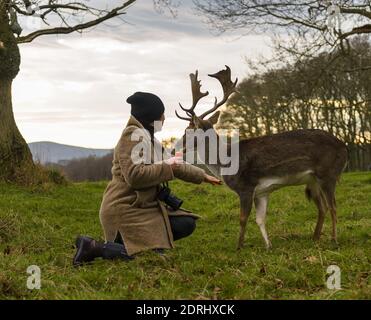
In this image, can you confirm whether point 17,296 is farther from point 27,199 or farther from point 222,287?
point 27,199

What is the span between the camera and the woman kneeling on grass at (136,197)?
20.3 ft

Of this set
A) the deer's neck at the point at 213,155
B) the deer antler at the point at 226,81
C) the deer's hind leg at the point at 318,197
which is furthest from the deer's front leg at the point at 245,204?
the deer antler at the point at 226,81

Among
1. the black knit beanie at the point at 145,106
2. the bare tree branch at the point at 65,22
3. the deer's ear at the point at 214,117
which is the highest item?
the bare tree branch at the point at 65,22

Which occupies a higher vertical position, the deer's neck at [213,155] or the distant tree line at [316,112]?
the distant tree line at [316,112]

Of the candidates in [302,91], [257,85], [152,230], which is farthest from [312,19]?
[257,85]

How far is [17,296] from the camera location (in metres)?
4.80

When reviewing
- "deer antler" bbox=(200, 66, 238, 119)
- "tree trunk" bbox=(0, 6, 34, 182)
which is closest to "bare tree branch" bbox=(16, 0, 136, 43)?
"tree trunk" bbox=(0, 6, 34, 182)

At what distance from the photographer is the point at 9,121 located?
47.7 ft

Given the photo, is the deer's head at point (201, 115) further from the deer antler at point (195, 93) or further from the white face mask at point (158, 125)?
the white face mask at point (158, 125)

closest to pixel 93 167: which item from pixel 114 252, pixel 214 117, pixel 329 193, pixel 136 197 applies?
pixel 214 117

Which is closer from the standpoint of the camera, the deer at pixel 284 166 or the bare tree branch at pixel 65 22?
the deer at pixel 284 166

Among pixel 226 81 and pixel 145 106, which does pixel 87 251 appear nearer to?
pixel 145 106

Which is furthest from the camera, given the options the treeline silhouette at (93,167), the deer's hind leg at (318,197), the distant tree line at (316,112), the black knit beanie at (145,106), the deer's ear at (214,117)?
the distant tree line at (316,112)

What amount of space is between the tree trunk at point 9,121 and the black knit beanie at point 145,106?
7.87 meters
